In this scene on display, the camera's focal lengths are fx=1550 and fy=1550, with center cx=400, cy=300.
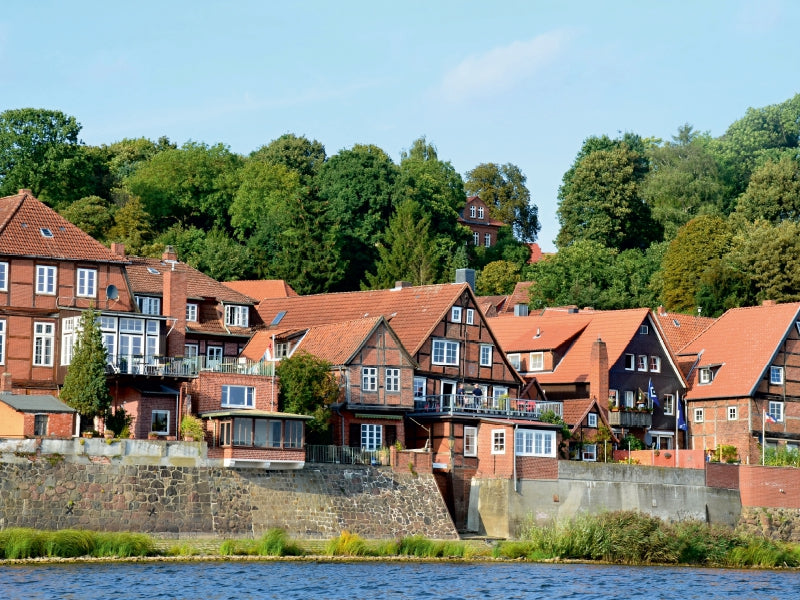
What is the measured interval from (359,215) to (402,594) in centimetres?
6431

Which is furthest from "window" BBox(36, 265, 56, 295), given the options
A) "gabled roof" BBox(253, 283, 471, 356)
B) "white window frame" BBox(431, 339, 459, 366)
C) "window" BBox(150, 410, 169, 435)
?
"white window frame" BBox(431, 339, 459, 366)

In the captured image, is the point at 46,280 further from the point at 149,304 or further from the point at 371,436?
the point at 371,436

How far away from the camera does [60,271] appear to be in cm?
6250

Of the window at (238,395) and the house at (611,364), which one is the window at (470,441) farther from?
the house at (611,364)

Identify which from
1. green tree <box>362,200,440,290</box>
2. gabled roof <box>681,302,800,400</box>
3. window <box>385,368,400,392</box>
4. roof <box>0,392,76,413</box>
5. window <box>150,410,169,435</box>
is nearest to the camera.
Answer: roof <box>0,392,76,413</box>

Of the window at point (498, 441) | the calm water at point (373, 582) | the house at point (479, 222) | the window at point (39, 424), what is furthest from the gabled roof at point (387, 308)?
the house at point (479, 222)

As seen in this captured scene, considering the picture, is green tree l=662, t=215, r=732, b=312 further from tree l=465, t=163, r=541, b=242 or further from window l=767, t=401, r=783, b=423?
tree l=465, t=163, r=541, b=242

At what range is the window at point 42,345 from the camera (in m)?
61.2

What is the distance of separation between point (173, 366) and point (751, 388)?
101ft

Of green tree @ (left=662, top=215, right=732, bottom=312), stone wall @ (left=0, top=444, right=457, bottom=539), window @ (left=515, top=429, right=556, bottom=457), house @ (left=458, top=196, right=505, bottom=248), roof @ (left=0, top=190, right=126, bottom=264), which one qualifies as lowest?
stone wall @ (left=0, top=444, right=457, bottom=539)

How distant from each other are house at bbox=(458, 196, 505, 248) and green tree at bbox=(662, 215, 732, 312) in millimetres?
24529

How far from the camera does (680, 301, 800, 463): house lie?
77.1 meters

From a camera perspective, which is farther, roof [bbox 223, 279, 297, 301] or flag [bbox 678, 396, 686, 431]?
roof [bbox 223, 279, 297, 301]

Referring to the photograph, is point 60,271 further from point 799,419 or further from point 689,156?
point 689,156
